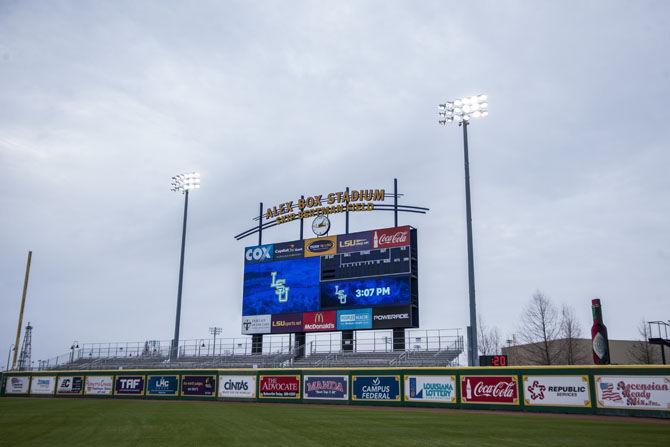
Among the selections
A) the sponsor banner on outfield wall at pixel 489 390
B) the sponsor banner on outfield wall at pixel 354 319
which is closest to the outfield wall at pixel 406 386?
the sponsor banner on outfield wall at pixel 489 390

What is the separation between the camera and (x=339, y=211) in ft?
129

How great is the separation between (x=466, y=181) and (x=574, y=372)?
1016 centimetres

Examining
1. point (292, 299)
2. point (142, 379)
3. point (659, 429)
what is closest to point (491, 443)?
point (659, 429)

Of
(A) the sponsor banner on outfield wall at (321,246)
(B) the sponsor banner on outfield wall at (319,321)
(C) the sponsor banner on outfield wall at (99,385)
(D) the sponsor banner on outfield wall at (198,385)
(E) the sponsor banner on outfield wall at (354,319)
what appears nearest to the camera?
(E) the sponsor banner on outfield wall at (354,319)

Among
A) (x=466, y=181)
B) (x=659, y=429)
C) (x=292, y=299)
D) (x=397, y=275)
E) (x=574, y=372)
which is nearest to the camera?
(x=659, y=429)

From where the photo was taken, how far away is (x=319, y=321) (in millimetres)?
36375

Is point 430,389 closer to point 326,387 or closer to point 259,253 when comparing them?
point 326,387

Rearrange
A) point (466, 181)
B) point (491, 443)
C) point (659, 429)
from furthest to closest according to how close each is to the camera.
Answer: point (466, 181)
point (659, 429)
point (491, 443)

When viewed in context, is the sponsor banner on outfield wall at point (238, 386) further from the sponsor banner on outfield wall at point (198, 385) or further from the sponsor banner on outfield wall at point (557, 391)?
the sponsor banner on outfield wall at point (557, 391)

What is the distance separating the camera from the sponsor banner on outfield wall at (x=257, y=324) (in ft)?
126

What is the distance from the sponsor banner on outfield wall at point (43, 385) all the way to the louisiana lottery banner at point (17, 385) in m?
0.57

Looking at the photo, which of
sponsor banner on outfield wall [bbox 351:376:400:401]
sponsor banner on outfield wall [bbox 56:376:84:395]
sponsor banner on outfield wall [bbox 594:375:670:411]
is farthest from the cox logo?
sponsor banner on outfield wall [bbox 594:375:670:411]

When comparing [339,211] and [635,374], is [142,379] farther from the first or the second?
[635,374]

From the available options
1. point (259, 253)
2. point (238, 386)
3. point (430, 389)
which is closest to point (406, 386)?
point (430, 389)
